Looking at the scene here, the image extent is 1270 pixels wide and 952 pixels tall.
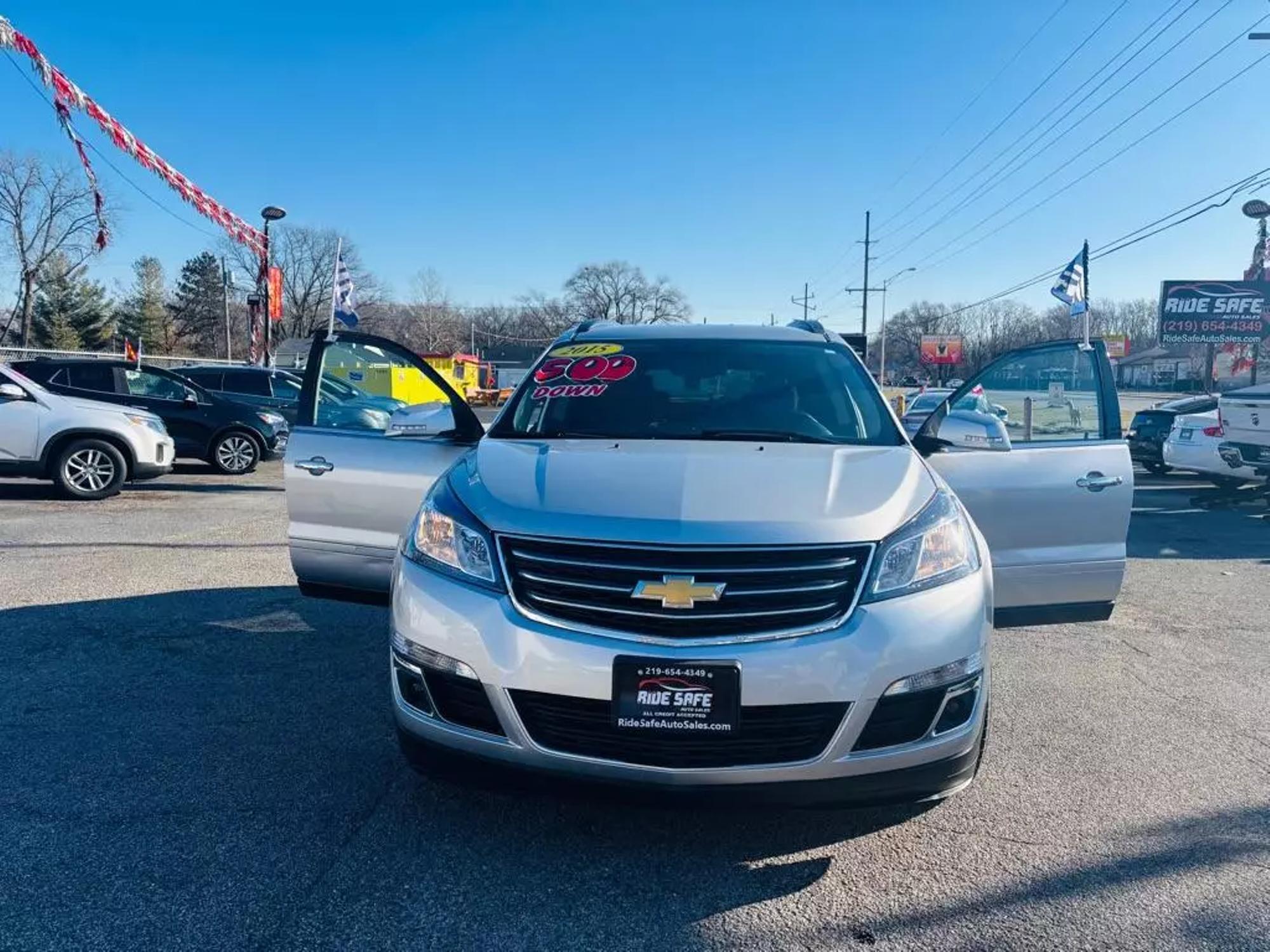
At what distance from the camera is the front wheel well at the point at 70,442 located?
34.9 feet

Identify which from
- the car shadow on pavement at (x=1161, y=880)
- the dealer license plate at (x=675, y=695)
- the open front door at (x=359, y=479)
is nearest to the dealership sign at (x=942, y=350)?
the open front door at (x=359, y=479)

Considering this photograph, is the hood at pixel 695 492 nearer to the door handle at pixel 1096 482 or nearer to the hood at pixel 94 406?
the door handle at pixel 1096 482

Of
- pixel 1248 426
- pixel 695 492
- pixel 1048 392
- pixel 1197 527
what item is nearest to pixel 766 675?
pixel 695 492

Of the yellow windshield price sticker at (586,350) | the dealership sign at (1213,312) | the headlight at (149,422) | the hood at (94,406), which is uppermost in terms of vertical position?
the dealership sign at (1213,312)

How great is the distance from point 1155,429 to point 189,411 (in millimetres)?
16948

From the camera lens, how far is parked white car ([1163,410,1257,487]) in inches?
527

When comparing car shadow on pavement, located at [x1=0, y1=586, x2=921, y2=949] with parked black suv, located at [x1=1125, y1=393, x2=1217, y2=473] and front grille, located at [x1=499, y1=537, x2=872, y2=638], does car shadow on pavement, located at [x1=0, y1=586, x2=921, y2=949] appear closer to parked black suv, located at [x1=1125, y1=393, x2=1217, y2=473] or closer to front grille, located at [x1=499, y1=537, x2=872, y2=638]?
front grille, located at [x1=499, y1=537, x2=872, y2=638]

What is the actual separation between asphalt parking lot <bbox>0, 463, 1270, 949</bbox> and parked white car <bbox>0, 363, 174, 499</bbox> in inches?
247

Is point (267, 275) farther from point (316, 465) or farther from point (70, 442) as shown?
point (316, 465)

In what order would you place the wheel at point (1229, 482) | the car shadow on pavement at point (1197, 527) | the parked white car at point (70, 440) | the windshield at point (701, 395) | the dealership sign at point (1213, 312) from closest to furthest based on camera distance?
the windshield at point (701, 395) < the car shadow on pavement at point (1197, 527) < the parked white car at point (70, 440) < the wheel at point (1229, 482) < the dealership sign at point (1213, 312)

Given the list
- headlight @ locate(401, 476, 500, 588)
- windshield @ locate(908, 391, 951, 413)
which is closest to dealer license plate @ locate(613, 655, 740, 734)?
headlight @ locate(401, 476, 500, 588)

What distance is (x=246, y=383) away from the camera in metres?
16.5

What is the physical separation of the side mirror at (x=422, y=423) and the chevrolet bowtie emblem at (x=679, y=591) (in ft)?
6.87

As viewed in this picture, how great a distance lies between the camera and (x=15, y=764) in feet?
11.6
